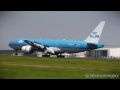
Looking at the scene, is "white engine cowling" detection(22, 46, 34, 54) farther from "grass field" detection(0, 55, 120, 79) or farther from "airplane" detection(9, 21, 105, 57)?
"grass field" detection(0, 55, 120, 79)

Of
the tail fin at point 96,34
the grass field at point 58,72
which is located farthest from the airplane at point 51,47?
the grass field at point 58,72

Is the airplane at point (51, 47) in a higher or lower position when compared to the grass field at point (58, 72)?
higher

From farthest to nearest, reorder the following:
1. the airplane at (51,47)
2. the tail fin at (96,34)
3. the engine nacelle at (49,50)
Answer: the engine nacelle at (49,50) → the airplane at (51,47) → the tail fin at (96,34)

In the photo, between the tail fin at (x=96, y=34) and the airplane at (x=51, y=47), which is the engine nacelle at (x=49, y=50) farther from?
the tail fin at (x=96, y=34)

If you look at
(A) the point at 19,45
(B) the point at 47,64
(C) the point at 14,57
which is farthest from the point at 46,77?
(A) the point at 19,45

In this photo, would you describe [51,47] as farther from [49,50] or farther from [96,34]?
[96,34]

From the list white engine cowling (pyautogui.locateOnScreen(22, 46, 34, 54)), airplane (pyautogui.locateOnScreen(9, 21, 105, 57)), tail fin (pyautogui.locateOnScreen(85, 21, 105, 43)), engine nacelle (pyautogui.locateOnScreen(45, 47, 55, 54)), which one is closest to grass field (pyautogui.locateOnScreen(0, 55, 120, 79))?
tail fin (pyautogui.locateOnScreen(85, 21, 105, 43))

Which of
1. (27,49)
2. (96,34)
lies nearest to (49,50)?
(27,49)

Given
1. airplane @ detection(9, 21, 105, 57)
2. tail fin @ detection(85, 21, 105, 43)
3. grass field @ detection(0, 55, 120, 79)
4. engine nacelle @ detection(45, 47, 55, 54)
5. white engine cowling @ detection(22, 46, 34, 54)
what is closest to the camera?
grass field @ detection(0, 55, 120, 79)

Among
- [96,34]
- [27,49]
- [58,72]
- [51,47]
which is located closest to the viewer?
[58,72]

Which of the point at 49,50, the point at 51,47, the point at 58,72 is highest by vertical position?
the point at 51,47

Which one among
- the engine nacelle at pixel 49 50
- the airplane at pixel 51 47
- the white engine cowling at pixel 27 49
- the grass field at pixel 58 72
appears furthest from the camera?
the engine nacelle at pixel 49 50
